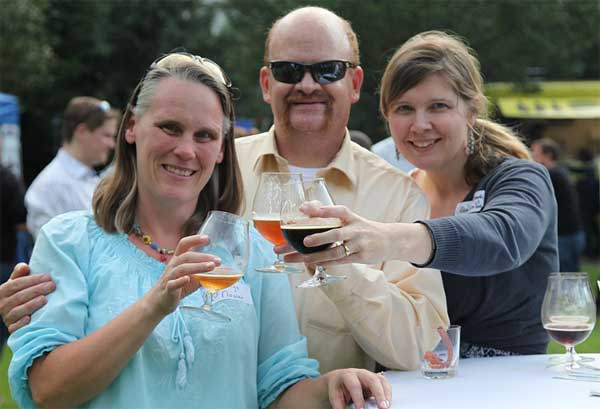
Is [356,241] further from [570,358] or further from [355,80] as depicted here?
[355,80]

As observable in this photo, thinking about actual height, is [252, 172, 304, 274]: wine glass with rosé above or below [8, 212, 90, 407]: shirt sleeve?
above

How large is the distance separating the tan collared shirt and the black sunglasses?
0.27 m

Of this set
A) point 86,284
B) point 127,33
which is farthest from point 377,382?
point 127,33

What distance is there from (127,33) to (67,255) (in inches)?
798

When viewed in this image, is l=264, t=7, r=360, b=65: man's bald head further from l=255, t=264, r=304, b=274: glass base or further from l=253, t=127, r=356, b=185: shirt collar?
l=255, t=264, r=304, b=274: glass base

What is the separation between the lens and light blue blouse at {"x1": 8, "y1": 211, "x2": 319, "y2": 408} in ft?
7.60

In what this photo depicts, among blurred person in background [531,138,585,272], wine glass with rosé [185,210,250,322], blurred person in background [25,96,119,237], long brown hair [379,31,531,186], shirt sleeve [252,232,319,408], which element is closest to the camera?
wine glass with rosé [185,210,250,322]

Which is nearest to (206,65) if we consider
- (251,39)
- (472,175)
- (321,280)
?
(321,280)

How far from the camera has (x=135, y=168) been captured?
267 cm

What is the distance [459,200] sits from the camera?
338cm

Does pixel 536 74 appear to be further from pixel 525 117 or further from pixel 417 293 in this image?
pixel 417 293

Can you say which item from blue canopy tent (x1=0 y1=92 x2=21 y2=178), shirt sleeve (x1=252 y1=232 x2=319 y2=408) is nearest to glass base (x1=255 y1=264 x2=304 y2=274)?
shirt sleeve (x1=252 y1=232 x2=319 y2=408)

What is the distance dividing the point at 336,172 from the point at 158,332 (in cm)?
122

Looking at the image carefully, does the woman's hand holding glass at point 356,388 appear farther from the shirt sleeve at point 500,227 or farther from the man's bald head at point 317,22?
the man's bald head at point 317,22
